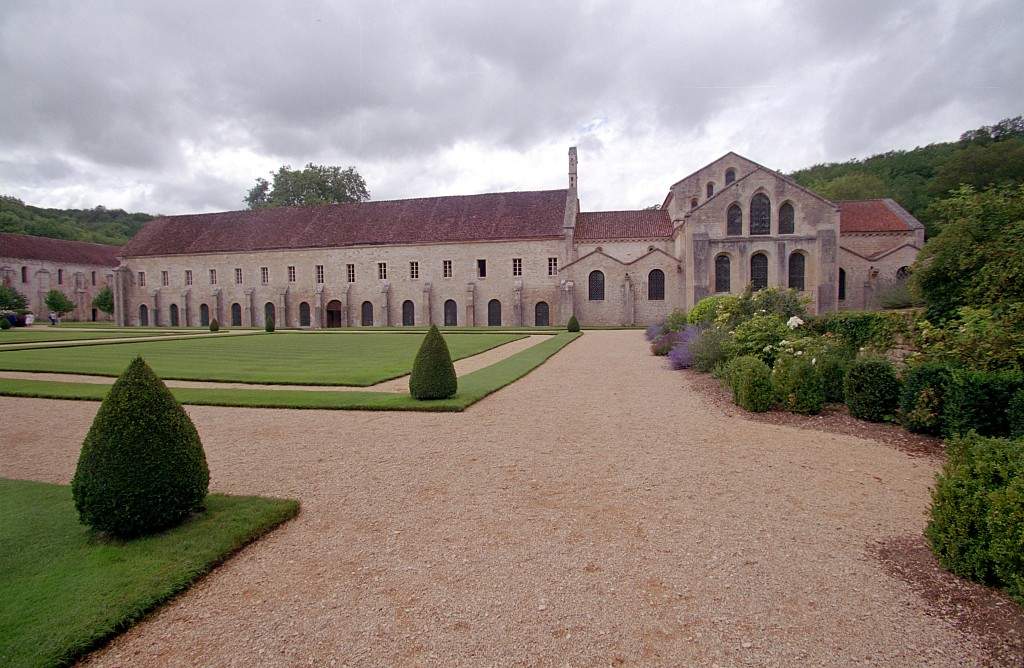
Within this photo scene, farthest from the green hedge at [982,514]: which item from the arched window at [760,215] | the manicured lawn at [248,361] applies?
the arched window at [760,215]

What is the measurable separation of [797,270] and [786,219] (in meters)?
3.14

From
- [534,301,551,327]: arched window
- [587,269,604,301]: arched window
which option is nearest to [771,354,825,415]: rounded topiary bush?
[587,269,604,301]: arched window

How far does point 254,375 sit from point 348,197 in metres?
49.4

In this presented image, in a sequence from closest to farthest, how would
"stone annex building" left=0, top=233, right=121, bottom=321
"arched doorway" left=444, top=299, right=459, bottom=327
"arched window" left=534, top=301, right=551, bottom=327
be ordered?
1. "arched window" left=534, top=301, right=551, bottom=327
2. "arched doorway" left=444, top=299, right=459, bottom=327
3. "stone annex building" left=0, top=233, right=121, bottom=321

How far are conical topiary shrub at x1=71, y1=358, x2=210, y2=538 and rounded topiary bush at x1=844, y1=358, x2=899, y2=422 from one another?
8277 millimetres

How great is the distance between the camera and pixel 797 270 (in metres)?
31.9

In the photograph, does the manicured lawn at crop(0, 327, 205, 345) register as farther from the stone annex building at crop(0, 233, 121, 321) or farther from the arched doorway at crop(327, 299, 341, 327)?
the stone annex building at crop(0, 233, 121, 321)

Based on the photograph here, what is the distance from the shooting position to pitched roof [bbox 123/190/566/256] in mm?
39656

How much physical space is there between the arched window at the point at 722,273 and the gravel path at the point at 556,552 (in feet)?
88.0

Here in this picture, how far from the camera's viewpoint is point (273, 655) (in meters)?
2.79

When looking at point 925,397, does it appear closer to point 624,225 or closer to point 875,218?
point 624,225

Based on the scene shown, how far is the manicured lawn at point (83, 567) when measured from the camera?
287cm

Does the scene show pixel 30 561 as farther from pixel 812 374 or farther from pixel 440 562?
pixel 812 374

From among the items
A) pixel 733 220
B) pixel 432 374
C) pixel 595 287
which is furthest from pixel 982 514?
pixel 595 287
